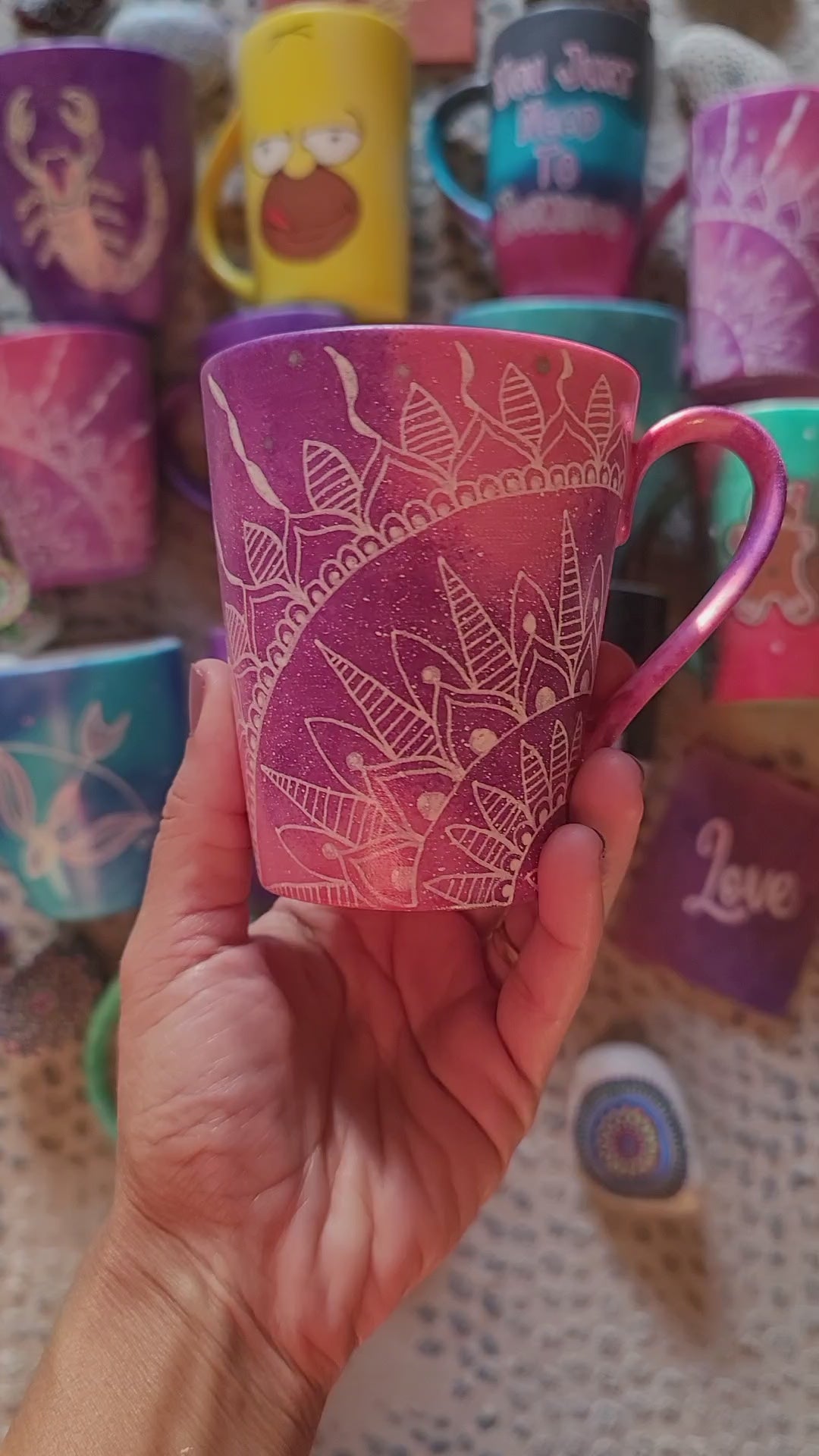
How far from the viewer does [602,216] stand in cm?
68

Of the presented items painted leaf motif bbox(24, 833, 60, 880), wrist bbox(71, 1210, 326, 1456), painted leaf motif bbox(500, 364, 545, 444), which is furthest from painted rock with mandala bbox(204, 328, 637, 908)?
painted leaf motif bbox(24, 833, 60, 880)

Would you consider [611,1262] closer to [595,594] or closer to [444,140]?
[595,594]

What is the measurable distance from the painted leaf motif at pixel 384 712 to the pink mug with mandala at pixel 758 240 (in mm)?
371

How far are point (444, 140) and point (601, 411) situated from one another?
43 cm

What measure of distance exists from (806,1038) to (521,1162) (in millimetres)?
214

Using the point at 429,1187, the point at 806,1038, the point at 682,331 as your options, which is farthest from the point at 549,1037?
the point at 682,331

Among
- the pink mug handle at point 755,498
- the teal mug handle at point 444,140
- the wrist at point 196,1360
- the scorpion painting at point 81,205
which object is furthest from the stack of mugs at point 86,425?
the pink mug handle at point 755,498

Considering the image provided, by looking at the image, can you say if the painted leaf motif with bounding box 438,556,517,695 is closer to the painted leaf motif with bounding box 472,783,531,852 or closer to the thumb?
the painted leaf motif with bounding box 472,783,531,852

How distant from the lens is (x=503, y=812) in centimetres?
44

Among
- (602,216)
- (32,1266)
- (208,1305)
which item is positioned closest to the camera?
(208,1305)

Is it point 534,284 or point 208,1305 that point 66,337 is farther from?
point 208,1305

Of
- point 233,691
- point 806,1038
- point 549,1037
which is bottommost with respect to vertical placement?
point 806,1038

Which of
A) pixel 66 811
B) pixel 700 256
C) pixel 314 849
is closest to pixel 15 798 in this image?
pixel 66 811

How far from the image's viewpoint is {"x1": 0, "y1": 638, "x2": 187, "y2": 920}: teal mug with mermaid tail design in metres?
0.69
